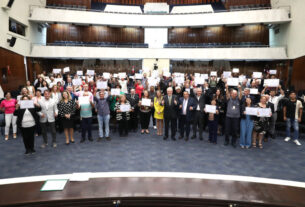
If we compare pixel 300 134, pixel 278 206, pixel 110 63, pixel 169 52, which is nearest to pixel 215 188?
pixel 278 206

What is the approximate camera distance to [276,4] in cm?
1612

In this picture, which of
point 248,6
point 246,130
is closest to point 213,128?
point 246,130

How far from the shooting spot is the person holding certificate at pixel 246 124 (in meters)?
5.69

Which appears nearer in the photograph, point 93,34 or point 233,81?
point 233,81

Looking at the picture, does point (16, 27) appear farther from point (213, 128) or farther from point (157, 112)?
point (213, 128)

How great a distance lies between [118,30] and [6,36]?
9860mm

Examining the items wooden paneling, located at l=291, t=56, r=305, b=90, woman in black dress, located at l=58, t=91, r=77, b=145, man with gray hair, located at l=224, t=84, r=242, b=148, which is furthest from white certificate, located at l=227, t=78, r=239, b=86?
wooden paneling, located at l=291, t=56, r=305, b=90

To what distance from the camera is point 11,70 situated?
12.7 m

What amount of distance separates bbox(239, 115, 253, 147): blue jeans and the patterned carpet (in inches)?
10.7

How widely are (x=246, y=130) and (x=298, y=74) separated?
9.76 metres

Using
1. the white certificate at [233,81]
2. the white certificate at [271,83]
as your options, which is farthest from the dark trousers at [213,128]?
the white certificate at [271,83]

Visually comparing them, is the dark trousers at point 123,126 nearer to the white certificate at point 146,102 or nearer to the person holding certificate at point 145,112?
the person holding certificate at point 145,112

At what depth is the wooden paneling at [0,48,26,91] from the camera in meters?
11.6

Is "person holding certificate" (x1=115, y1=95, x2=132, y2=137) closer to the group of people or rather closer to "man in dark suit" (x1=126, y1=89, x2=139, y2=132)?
the group of people
